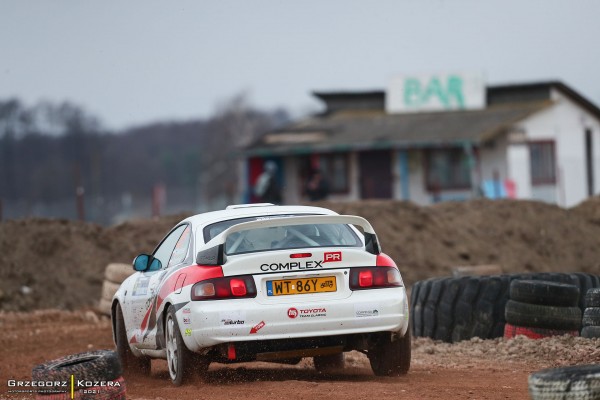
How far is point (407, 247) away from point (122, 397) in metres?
18.1

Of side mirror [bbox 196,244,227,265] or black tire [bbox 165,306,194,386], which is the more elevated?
side mirror [bbox 196,244,227,265]

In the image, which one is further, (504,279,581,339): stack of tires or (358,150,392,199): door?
(358,150,392,199): door

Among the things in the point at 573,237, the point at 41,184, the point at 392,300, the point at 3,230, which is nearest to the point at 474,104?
the point at 573,237

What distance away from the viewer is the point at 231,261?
9305mm

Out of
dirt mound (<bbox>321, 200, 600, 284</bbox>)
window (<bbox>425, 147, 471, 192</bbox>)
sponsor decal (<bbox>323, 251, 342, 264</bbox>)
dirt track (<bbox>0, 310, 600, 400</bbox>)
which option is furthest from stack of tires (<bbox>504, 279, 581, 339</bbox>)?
window (<bbox>425, 147, 471, 192</bbox>)

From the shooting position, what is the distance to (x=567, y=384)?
6633 mm

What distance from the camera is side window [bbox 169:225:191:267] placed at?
33.2ft

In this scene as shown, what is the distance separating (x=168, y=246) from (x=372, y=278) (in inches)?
85.4

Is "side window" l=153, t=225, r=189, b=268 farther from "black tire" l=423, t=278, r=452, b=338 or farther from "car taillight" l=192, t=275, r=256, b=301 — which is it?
"black tire" l=423, t=278, r=452, b=338

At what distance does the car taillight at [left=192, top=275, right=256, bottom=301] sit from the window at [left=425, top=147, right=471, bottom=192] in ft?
121

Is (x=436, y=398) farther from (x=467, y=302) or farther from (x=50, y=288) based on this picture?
(x=50, y=288)

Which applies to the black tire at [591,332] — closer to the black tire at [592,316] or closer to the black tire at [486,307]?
the black tire at [592,316]

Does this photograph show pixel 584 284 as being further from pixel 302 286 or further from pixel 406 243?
pixel 406 243

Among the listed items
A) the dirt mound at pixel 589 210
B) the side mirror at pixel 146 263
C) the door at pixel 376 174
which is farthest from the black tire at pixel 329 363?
the door at pixel 376 174
